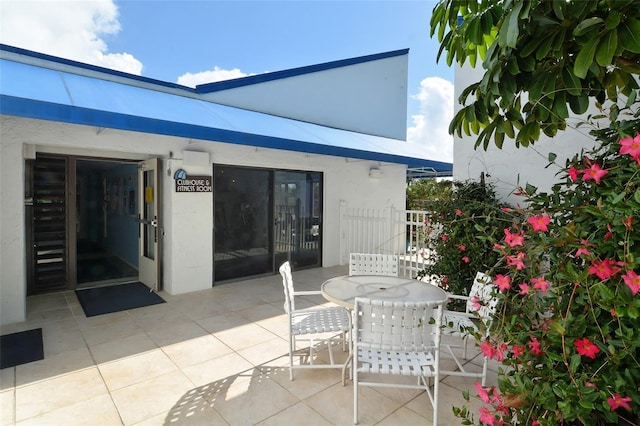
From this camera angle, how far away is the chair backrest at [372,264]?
5.03m

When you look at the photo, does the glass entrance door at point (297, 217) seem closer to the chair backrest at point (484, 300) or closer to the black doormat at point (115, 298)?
the black doormat at point (115, 298)

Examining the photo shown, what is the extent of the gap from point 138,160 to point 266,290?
4.16 m

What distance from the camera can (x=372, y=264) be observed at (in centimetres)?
508

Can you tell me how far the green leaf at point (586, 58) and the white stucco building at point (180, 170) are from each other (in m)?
5.11

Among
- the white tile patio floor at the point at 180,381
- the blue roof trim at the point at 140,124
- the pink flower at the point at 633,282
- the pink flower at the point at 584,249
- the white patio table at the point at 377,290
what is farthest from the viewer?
the blue roof trim at the point at 140,124

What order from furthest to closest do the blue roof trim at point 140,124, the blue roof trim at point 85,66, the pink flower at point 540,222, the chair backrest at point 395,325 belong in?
the blue roof trim at point 85,66 < the blue roof trim at point 140,124 < the chair backrest at point 395,325 < the pink flower at point 540,222

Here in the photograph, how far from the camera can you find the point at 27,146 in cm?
554

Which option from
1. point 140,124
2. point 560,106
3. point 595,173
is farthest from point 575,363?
point 140,124

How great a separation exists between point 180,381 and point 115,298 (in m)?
3.73

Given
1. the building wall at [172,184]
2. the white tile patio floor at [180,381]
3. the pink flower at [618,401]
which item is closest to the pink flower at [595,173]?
the pink flower at [618,401]

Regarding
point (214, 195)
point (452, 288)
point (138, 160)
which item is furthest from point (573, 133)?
point (138, 160)

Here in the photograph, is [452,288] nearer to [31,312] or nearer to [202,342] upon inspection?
[202,342]

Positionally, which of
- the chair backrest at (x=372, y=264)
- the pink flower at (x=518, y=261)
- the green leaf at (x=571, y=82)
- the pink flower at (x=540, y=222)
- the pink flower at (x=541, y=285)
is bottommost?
the chair backrest at (x=372, y=264)

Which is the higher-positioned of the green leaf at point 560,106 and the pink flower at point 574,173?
the green leaf at point 560,106
